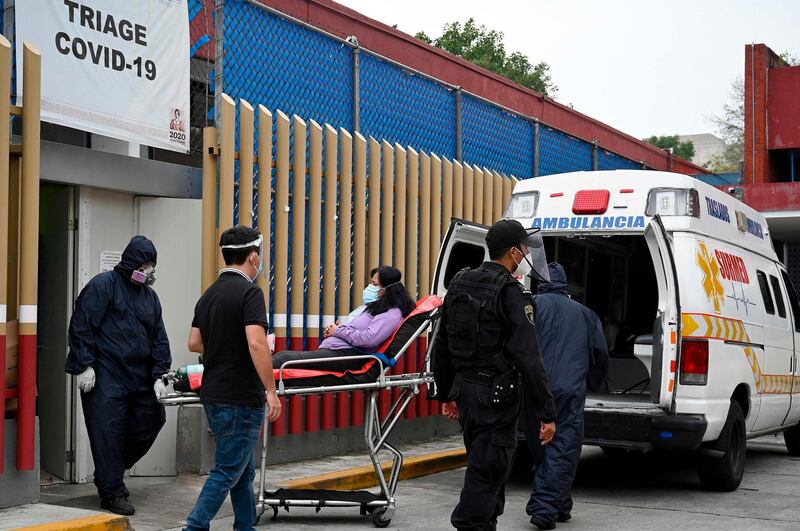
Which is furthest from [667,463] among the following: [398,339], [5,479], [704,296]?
[5,479]

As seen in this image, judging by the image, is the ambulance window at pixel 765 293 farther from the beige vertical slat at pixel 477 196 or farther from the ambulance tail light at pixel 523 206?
the beige vertical slat at pixel 477 196

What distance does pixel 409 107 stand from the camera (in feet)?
38.0

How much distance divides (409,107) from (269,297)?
364cm

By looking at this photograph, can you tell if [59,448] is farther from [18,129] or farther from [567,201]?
[567,201]

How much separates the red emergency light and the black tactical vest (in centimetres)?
323

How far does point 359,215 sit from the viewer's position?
9.77 metres

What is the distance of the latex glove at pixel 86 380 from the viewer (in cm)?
667

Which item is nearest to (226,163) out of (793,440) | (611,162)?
(793,440)

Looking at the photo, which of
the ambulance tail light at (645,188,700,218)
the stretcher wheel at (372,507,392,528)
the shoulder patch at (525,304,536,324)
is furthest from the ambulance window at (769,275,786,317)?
the shoulder patch at (525,304,536,324)

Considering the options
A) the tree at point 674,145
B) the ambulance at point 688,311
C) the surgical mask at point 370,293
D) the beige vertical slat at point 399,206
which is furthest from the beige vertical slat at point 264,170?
the tree at point 674,145

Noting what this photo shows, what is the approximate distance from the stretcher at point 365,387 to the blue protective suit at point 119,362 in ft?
2.83

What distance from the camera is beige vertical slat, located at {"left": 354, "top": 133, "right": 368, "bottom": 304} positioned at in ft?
32.0

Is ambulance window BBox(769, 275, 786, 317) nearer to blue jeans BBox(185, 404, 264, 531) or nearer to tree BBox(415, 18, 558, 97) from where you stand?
blue jeans BBox(185, 404, 264, 531)

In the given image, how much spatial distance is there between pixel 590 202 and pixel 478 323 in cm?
350
